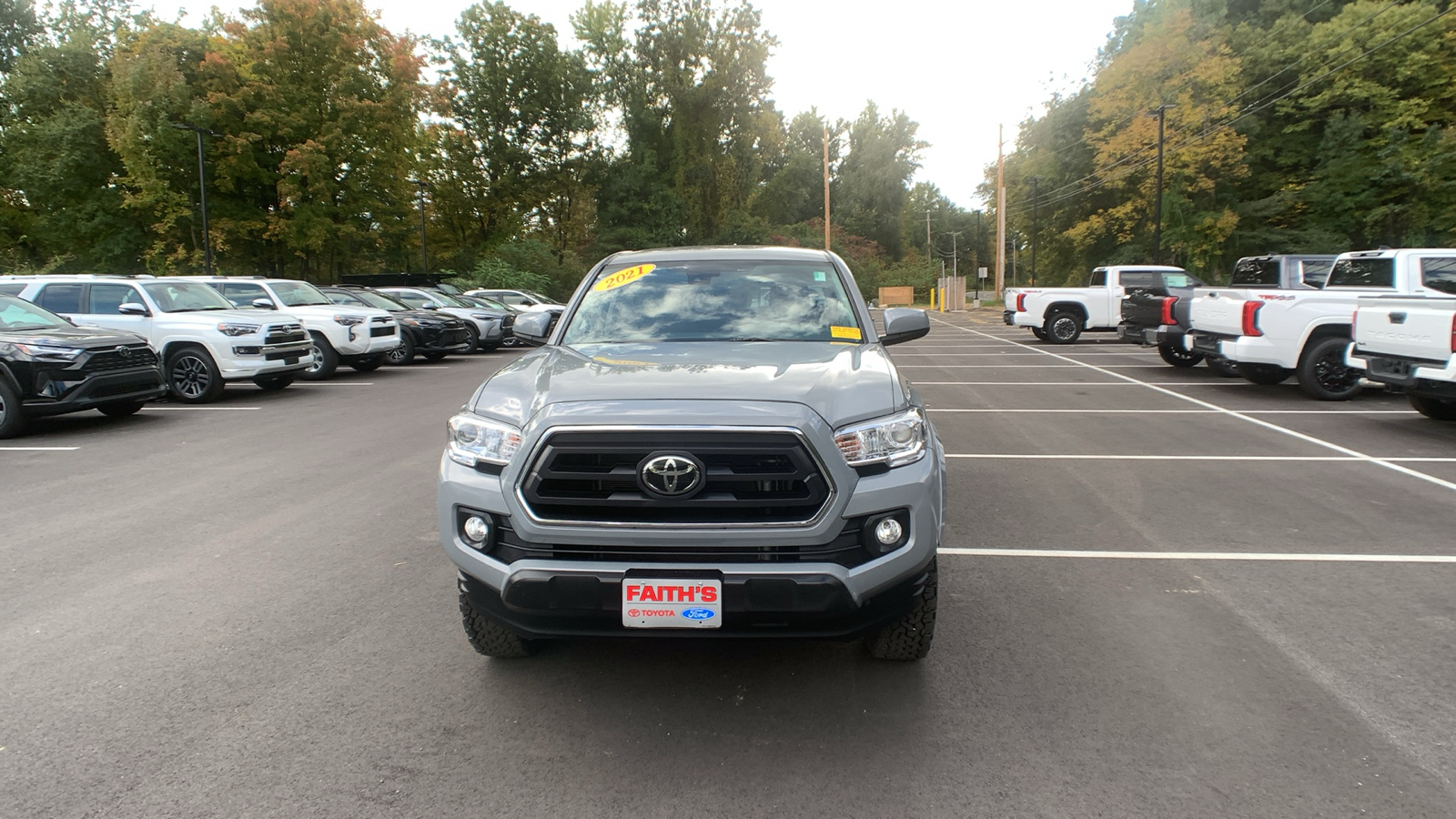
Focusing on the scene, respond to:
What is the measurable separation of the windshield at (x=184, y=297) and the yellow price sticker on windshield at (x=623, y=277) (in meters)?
11.1

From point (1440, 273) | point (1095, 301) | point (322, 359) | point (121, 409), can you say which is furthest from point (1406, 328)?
point (322, 359)

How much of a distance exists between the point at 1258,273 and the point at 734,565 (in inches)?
628

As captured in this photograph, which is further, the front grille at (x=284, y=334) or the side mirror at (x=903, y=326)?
the front grille at (x=284, y=334)

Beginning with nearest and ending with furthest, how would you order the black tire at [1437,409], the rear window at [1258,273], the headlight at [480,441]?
the headlight at [480,441]
the black tire at [1437,409]
the rear window at [1258,273]

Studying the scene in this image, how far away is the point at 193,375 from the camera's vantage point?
Result: 13305mm

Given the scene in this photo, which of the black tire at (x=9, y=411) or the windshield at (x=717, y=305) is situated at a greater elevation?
the windshield at (x=717, y=305)

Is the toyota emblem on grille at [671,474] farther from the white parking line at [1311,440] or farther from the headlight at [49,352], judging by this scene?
the headlight at [49,352]

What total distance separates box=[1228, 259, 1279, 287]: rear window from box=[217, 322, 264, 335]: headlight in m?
16.0

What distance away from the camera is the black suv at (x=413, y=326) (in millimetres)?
19578

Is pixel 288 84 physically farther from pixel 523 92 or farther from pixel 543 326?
pixel 543 326

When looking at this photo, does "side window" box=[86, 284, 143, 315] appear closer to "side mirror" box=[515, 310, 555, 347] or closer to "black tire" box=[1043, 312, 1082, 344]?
"side mirror" box=[515, 310, 555, 347]

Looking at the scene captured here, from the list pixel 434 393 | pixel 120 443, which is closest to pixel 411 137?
pixel 434 393

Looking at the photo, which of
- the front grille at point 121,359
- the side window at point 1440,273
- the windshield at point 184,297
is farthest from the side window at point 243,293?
the side window at point 1440,273

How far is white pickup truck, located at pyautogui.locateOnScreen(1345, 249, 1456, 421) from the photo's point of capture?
8922 mm
